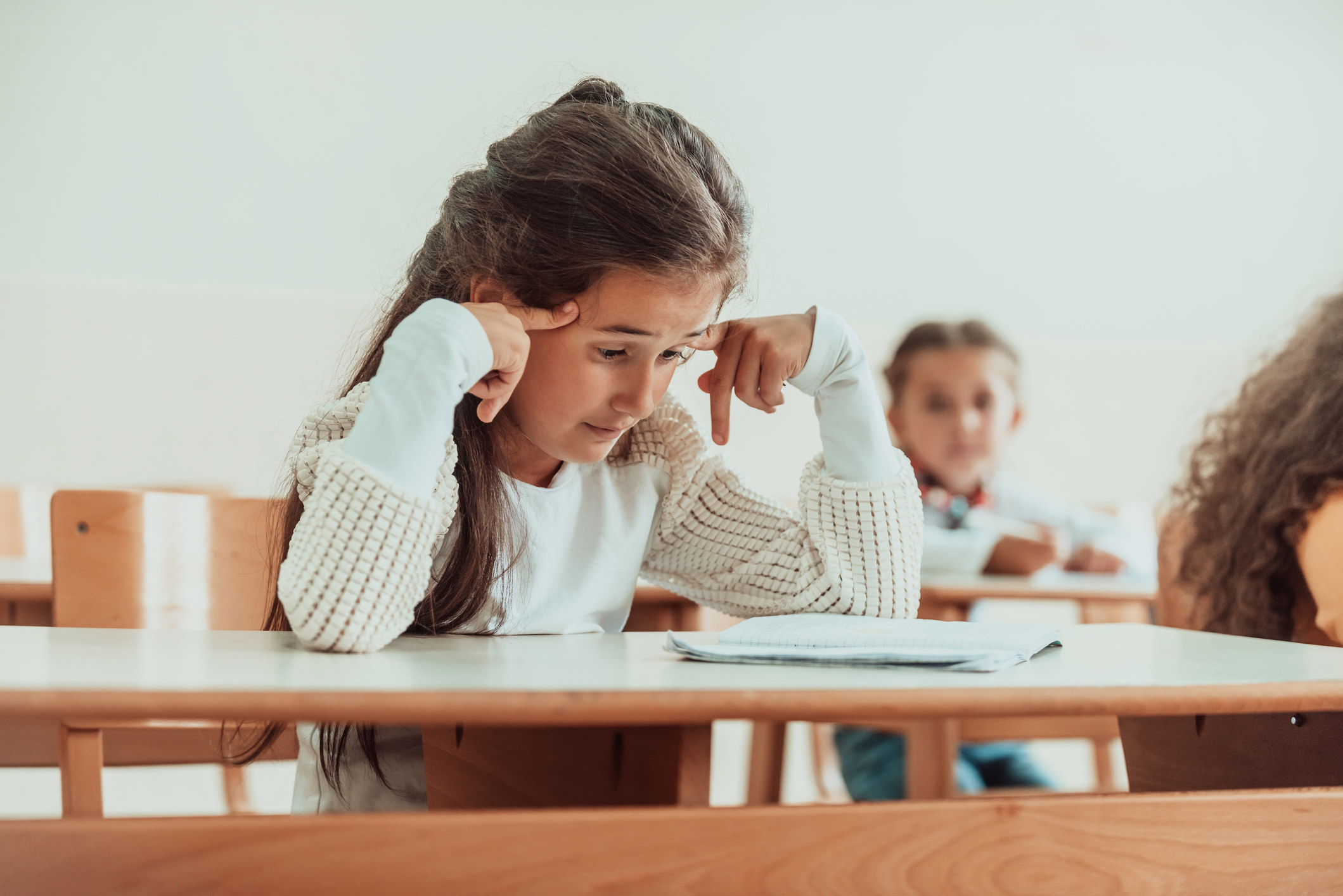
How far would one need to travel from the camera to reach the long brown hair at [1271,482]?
1211 millimetres

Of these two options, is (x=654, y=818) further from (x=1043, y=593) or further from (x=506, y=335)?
(x=1043, y=593)

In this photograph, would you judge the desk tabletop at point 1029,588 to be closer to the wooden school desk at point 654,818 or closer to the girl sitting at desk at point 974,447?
the girl sitting at desk at point 974,447

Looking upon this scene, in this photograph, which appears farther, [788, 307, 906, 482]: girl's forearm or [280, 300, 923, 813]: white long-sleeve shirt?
[788, 307, 906, 482]: girl's forearm

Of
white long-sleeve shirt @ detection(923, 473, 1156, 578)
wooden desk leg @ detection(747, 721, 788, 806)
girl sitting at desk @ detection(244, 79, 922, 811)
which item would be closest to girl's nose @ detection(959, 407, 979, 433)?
white long-sleeve shirt @ detection(923, 473, 1156, 578)

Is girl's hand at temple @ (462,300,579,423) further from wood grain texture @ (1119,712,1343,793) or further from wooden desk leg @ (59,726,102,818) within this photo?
wood grain texture @ (1119,712,1343,793)

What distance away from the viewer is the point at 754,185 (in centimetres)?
282

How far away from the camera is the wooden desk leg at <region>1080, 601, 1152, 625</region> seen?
6.50ft

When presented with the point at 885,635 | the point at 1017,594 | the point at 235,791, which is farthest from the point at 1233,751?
the point at 235,791

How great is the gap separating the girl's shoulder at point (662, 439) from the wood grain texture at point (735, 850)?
537 mm

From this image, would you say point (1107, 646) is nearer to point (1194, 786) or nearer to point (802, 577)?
point (1194, 786)

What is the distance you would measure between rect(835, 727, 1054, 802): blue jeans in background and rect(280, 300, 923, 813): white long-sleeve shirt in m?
0.99

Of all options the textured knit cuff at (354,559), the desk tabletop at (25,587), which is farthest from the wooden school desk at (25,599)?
the textured knit cuff at (354,559)

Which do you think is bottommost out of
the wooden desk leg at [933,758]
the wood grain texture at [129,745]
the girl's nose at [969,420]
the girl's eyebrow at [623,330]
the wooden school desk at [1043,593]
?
the wooden desk leg at [933,758]

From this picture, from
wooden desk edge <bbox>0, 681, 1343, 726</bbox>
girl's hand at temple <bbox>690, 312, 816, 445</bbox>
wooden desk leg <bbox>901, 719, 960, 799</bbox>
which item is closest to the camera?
wooden desk edge <bbox>0, 681, 1343, 726</bbox>
